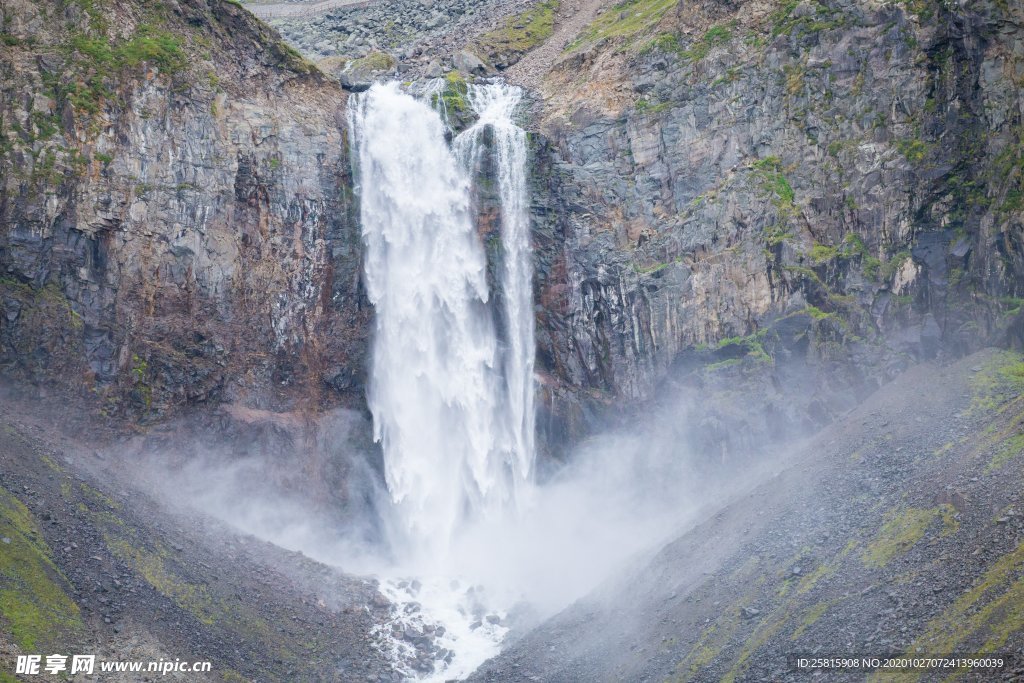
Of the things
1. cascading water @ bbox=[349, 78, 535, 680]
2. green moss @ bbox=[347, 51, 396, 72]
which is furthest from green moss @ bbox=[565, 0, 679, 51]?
green moss @ bbox=[347, 51, 396, 72]

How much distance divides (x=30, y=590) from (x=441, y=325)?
26606 millimetres

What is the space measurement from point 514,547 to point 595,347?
11938 millimetres

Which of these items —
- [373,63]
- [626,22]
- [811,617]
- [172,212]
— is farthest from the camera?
[373,63]

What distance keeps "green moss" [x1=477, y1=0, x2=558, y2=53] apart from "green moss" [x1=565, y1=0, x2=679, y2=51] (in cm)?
532

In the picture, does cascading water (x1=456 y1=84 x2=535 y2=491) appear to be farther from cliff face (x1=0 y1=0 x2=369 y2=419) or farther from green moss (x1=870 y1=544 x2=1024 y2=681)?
green moss (x1=870 y1=544 x2=1024 y2=681)

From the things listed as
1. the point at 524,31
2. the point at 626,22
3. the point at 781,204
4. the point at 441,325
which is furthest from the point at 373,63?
the point at 781,204

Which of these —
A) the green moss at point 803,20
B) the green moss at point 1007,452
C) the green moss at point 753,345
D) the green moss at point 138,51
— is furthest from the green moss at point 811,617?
the green moss at point 138,51

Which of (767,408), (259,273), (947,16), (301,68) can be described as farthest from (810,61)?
(259,273)

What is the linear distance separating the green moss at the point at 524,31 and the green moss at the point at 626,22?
5323 mm

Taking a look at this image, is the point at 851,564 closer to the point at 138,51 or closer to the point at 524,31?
the point at 138,51

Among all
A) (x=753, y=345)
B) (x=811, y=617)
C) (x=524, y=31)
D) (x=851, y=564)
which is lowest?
(x=811, y=617)

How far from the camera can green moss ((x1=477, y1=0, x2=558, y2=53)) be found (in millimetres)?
71312

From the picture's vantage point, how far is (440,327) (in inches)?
2100

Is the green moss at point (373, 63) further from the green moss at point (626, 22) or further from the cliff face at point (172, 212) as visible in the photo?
the green moss at point (626, 22)
